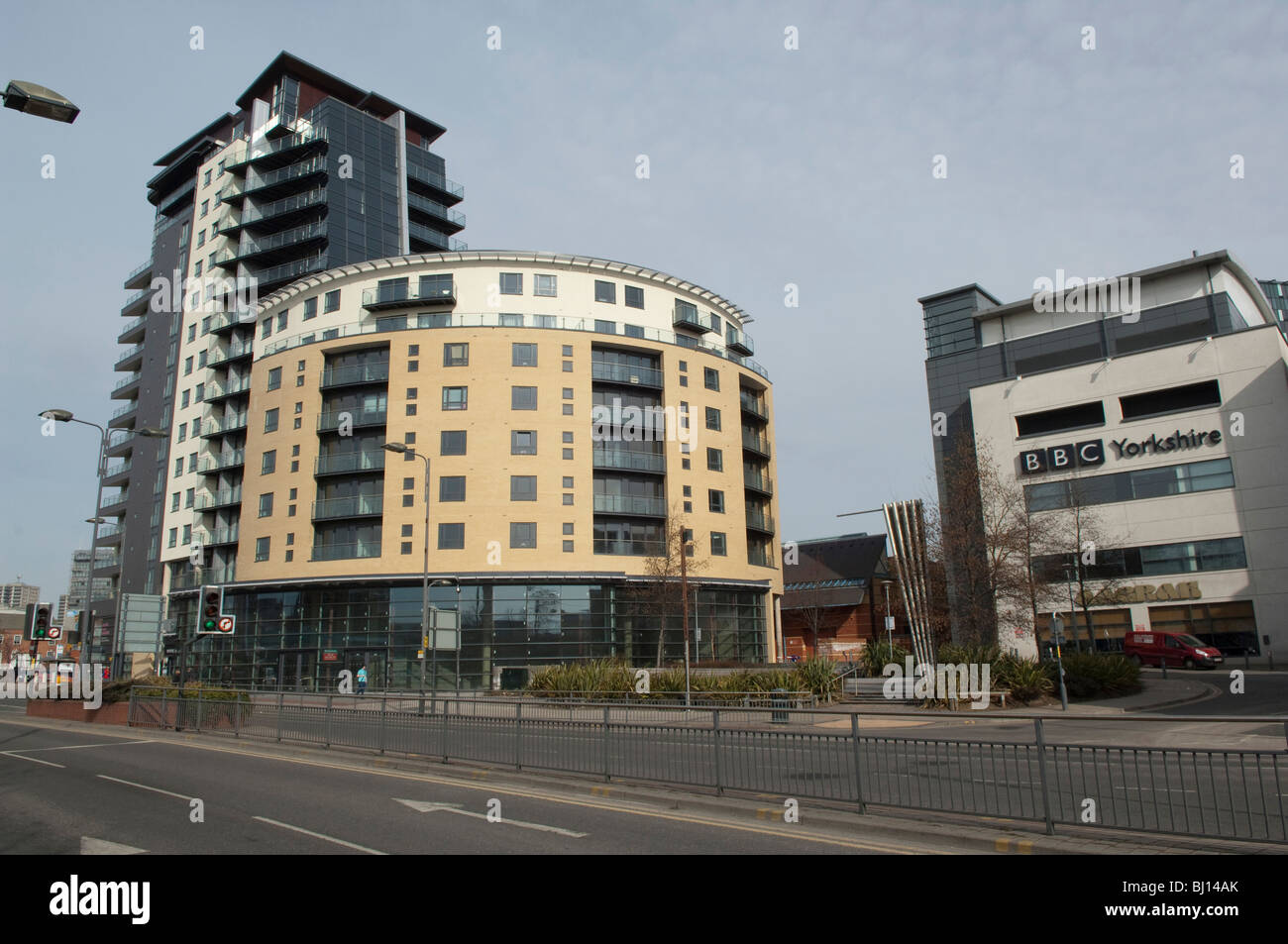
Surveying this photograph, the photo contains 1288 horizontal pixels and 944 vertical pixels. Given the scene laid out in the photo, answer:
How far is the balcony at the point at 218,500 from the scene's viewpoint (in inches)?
2277

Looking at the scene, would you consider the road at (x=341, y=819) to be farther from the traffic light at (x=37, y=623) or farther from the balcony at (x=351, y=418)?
the balcony at (x=351, y=418)

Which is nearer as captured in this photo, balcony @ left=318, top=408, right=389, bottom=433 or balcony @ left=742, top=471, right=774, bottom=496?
balcony @ left=318, top=408, right=389, bottom=433

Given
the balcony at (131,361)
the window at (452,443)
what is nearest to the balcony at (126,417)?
the balcony at (131,361)

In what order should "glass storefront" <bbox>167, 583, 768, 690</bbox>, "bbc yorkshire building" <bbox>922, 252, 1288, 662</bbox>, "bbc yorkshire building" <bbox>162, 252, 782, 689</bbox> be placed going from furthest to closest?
"bbc yorkshire building" <bbox>922, 252, 1288, 662</bbox>, "bbc yorkshire building" <bbox>162, 252, 782, 689</bbox>, "glass storefront" <bbox>167, 583, 768, 690</bbox>

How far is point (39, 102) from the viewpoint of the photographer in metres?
8.21

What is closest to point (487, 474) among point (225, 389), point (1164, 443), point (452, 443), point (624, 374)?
point (452, 443)

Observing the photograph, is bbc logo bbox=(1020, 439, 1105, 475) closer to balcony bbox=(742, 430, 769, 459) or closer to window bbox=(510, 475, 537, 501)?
balcony bbox=(742, 430, 769, 459)

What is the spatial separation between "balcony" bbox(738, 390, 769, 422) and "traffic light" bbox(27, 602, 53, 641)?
39632 mm

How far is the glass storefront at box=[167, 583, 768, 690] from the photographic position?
1774 inches

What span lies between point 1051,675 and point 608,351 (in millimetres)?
31761

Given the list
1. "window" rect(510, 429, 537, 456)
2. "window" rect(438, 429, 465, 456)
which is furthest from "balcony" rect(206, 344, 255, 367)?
"window" rect(510, 429, 537, 456)

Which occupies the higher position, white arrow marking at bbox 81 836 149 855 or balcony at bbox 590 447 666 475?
balcony at bbox 590 447 666 475
